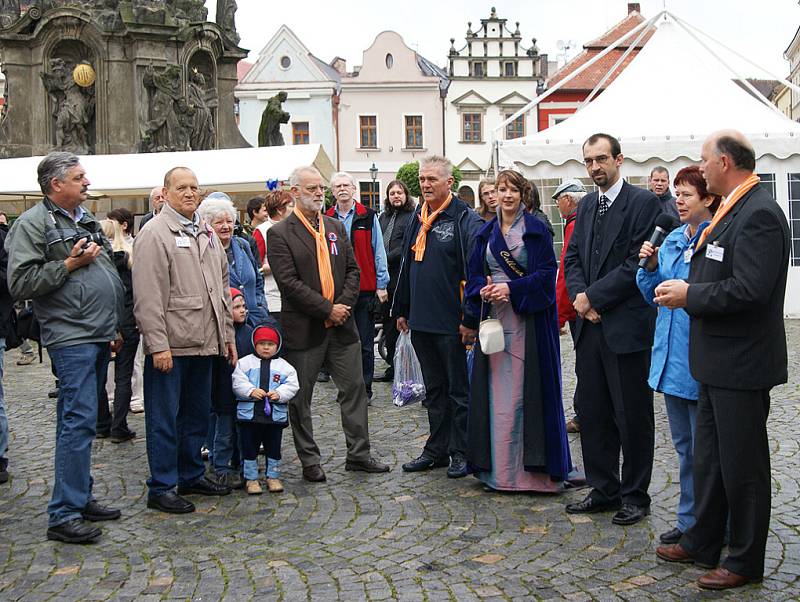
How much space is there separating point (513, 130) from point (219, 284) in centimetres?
5233

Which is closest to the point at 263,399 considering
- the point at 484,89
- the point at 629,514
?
the point at 629,514

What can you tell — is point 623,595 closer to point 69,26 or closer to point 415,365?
point 415,365

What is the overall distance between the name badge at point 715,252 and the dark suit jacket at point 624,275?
0.93m

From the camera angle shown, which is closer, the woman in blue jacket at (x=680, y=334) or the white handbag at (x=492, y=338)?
the woman in blue jacket at (x=680, y=334)

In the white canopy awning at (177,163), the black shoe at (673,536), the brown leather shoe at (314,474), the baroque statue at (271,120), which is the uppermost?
the baroque statue at (271,120)

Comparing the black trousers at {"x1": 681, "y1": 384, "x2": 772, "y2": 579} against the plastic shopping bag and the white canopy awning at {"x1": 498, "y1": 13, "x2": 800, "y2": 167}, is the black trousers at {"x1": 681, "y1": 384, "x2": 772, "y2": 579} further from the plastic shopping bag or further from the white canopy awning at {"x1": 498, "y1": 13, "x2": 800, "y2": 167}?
the white canopy awning at {"x1": 498, "y1": 13, "x2": 800, "y2": 167}

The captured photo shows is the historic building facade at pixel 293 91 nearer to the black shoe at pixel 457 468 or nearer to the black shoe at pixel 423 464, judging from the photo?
the black shoe at pixel 423 464

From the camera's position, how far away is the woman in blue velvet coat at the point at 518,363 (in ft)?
20.1

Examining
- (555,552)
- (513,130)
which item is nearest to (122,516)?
(555,552)

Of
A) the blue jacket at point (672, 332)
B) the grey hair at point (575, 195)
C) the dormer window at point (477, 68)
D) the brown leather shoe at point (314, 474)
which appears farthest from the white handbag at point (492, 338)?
the dormer window at point (477, 68)

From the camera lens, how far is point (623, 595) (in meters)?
4.45

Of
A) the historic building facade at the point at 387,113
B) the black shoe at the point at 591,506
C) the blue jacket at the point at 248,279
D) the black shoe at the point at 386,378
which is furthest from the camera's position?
the historic building facade at the point at 387,113

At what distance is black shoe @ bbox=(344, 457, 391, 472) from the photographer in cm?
683

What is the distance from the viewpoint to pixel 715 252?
177 inches
